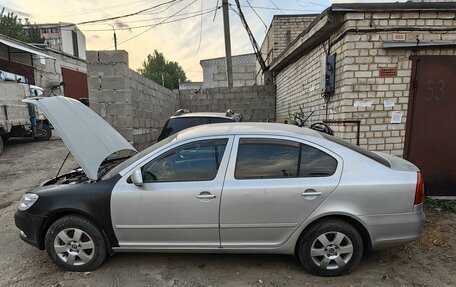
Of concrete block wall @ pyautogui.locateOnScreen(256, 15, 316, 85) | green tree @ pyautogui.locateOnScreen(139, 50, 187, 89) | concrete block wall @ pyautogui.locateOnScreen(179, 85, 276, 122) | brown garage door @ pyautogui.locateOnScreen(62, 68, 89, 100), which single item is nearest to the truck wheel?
concrete block wall @ pyautogui.locateOnScreen(179, 85, 276, 122)

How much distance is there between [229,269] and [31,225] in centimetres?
212

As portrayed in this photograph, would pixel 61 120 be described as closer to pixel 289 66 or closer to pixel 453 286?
pixel 453 286

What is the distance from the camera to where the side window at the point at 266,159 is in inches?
115

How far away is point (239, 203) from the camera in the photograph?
9.35 feet

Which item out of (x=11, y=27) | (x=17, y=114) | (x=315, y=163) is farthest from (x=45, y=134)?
(x=11, y=27)

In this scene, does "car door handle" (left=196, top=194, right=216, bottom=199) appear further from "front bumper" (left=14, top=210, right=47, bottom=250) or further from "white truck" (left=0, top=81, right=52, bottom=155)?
"white truck" (left=0, top=81, right=52, bottom=155)

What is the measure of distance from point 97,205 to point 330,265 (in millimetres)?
2404

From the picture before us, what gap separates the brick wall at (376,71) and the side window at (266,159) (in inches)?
102

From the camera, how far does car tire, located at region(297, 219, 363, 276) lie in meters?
2.89

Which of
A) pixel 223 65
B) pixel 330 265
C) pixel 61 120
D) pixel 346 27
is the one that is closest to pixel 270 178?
pixel 330 265

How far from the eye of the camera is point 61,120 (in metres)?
3.22

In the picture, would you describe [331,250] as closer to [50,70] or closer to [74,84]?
[50,70]

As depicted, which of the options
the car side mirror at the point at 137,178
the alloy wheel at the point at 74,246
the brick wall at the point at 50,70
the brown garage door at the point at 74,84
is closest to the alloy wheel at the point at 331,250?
the car side mirror at the point at 137,178

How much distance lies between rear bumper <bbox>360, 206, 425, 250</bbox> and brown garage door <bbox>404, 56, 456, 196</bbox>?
264 cm
